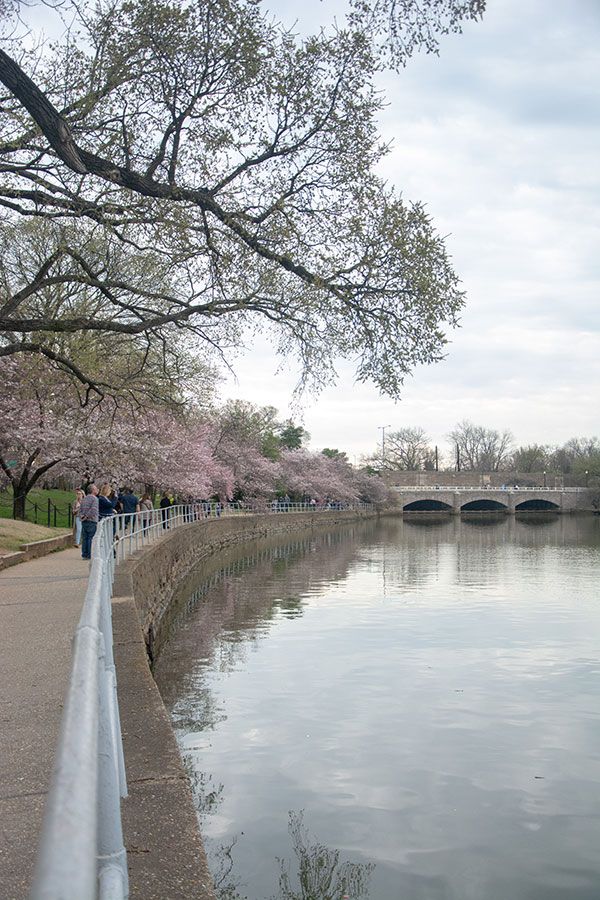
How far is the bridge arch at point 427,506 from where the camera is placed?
116356 mm

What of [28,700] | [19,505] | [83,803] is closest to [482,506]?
[19,505]

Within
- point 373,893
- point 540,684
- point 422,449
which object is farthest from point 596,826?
point 422,449

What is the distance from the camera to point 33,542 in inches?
838

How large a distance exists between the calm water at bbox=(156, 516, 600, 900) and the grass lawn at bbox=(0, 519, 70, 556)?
4.25 metres

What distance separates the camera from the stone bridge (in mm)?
112688

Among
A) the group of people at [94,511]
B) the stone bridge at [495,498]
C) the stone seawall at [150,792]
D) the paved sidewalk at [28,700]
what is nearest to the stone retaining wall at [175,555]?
the paved sidewalk at [28,700]

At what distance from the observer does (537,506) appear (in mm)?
122688

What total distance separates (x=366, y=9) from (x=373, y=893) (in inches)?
402

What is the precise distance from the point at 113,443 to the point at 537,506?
99644 mm

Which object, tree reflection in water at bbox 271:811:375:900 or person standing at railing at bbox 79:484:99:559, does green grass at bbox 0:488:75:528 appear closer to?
person standing at railing at bbox 79:484:99:559

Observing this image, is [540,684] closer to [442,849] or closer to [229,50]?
[442,849]

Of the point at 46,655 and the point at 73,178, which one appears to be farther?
the point at 73,178

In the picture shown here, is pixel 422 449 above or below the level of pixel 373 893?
above

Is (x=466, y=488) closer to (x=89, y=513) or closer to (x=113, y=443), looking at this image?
(x=113, y=443)
